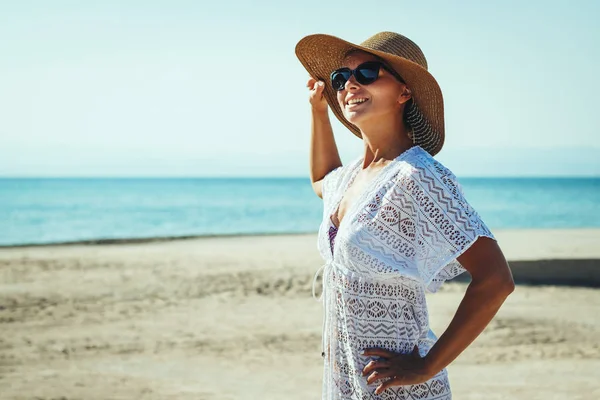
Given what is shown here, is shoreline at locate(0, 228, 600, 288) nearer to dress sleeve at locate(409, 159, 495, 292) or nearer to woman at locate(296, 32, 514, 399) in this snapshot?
woman at locate(296, 32, 514, 399)

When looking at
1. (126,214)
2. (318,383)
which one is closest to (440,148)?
(318,383)

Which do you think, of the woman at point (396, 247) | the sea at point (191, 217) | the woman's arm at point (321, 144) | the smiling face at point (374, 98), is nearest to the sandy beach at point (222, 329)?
the woman's arm at point (321, 144)

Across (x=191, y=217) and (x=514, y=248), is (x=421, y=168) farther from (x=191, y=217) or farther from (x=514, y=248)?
(x=191, y=217)

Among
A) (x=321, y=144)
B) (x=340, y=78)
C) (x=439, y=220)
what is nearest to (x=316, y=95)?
(x=321, y=144)

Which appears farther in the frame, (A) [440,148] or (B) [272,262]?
(B) [272,262]

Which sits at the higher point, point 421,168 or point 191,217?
point 421,168

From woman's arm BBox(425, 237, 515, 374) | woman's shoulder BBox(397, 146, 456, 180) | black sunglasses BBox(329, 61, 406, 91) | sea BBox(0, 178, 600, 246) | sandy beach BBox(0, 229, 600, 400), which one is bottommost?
sea BBox(0, 178, 600, 246)

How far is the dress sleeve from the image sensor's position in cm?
210

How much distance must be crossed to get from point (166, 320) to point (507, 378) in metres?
4.37

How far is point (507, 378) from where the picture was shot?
22.4 ft

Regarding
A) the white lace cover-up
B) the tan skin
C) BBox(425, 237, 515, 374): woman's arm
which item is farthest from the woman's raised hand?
BBox(425, 237, 515, 374): woman's arm

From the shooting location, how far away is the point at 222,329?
8.95m

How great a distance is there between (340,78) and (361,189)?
1.33 feet

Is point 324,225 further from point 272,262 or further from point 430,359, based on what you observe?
point 272,262
